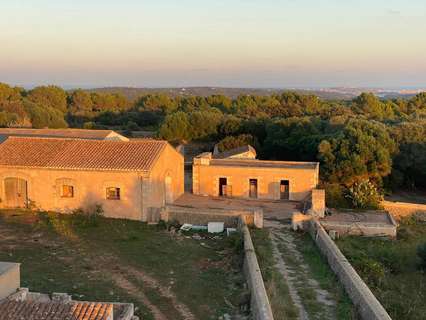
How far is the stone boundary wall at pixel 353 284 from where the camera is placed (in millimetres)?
10456

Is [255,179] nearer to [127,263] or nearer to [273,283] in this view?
[127,263]

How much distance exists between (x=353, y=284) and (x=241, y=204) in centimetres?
1285

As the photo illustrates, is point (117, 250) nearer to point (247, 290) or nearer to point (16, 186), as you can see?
point (247, 290)

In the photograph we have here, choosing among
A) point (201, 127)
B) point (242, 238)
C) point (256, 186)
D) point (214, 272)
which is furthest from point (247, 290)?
point (201, 127)

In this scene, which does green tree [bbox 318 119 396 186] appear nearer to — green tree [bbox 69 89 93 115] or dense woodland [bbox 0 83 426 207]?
dense woodland [bbox 0 83 426 207]

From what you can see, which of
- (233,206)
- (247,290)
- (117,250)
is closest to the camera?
(247,290)

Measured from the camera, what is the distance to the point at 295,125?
3869 cm

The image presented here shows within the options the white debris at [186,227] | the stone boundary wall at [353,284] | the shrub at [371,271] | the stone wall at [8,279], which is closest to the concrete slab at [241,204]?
the white debris at [186,227]

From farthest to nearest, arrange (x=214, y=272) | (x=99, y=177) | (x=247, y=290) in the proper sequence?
1. (x=99, y=177)
2. (x=214, y=272)
3. (x=247, y=290)

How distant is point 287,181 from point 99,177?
10113mm

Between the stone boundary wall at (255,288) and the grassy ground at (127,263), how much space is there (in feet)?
1.46

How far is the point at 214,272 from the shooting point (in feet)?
48.2

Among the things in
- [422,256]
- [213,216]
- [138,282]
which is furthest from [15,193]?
[422,256]

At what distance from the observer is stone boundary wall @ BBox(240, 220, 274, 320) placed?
33.0 feet
